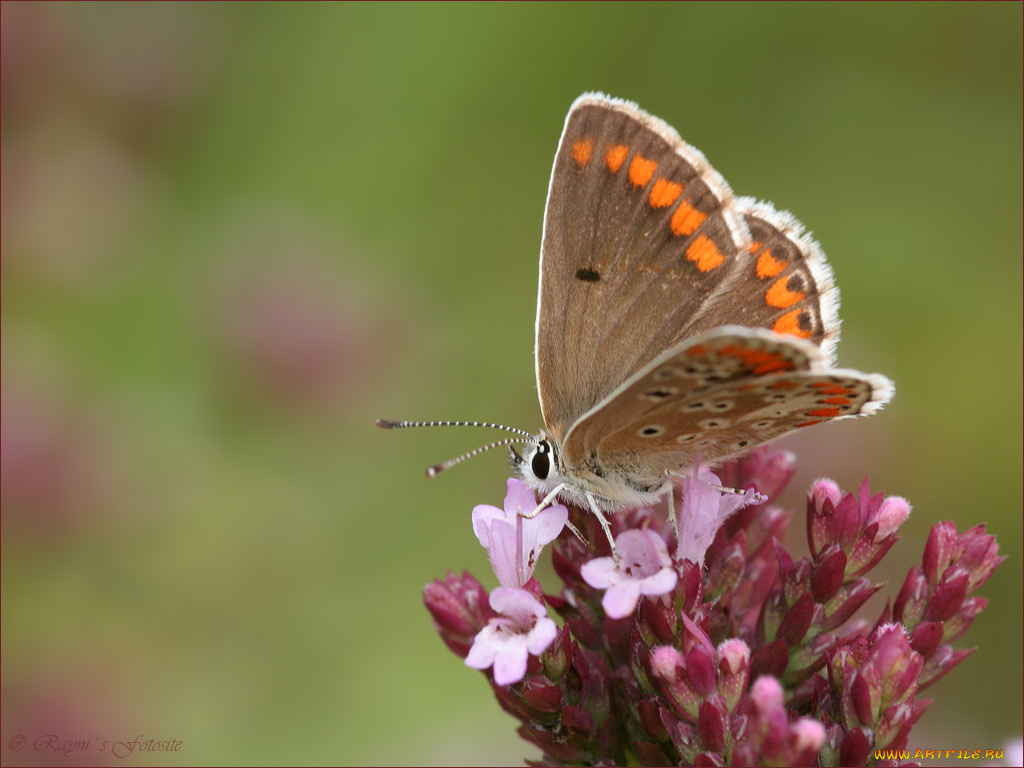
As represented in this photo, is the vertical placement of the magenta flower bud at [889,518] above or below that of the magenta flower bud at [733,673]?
above

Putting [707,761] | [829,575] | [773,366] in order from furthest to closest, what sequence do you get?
[829,575], [773,366], [707,761]

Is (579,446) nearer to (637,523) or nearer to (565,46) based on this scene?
(637,523)

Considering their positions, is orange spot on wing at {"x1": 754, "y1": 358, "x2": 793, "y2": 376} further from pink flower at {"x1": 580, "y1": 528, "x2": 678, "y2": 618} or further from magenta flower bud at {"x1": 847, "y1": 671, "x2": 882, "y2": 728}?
magenta flower bud at {"x1": 847, "y1": 671, "x2": 882, "y2": 728}

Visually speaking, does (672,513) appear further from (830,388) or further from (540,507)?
(830,388)

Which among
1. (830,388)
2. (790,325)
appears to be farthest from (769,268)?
(830,388)

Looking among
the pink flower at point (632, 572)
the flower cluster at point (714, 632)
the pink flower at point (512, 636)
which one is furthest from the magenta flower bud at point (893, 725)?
the pink flower at point (512, 636)

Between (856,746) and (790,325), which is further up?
(790,325)

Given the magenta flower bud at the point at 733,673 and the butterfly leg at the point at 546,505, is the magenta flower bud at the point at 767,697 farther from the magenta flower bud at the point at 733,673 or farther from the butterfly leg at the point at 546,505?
the butterfly leg at the point at 546,505
